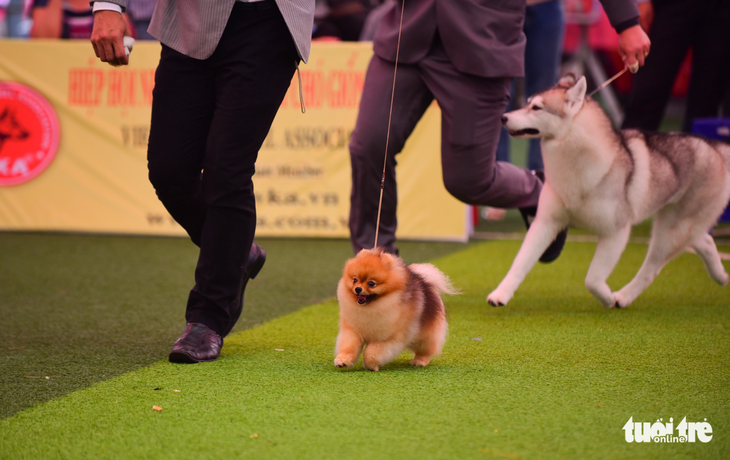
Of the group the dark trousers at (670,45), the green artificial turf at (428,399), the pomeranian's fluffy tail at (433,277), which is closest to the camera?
the green artificial turf at (428,399)

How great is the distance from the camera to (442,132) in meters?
3.23

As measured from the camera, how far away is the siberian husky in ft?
9.96

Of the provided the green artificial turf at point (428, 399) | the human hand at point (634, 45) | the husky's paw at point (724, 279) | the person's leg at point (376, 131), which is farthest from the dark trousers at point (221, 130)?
the husky's paw at point (724, 279)

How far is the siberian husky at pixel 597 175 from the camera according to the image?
3.04m

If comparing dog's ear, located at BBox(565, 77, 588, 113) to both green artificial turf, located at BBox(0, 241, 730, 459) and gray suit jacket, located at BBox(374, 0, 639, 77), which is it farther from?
green artificial turf, located at BBox(0, 241, 730, 459)

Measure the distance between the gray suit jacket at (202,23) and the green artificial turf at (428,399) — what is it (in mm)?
949

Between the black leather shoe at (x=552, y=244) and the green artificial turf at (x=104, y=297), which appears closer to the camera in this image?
the green artificial turf at (x=104, y=297)

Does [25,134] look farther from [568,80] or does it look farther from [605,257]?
[605,257]

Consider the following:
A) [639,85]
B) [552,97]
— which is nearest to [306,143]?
[639,85]

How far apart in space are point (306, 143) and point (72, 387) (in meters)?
3.31

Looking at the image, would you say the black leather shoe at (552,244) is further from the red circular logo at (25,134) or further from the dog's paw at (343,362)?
the red circular logo at (25,134)

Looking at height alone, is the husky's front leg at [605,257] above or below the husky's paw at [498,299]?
above

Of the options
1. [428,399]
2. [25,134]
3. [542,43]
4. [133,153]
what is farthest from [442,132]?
[25,134]

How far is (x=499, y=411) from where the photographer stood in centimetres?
192
